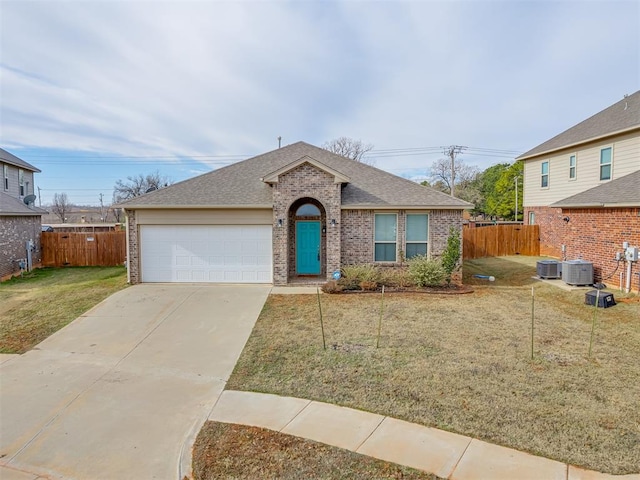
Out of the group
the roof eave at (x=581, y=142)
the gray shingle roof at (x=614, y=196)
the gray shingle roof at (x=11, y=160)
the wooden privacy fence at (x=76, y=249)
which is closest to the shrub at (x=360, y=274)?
the gray shingle roof at (x=614, y=196)

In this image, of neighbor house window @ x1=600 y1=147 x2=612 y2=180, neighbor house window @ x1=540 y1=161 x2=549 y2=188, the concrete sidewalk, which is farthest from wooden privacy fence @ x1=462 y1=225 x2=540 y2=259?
the concrete sidewalk

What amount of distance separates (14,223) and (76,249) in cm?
284

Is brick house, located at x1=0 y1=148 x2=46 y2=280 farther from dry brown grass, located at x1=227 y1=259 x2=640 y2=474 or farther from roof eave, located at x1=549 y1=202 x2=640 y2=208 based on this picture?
roof eave, located at x1=549 y1=202 x2=640 y2=208

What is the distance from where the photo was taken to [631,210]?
37.1 feet

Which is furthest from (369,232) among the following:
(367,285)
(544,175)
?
(544,175)

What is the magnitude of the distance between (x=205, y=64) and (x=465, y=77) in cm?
982

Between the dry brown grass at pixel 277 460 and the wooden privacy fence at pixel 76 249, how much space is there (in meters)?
16.9

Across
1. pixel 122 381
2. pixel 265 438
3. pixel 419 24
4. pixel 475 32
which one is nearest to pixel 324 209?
pixel 419 24

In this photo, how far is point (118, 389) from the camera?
588 cm

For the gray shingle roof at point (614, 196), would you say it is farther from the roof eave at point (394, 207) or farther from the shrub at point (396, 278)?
the shrub at point (396, 278)

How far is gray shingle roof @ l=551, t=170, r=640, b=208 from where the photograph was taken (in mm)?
11372

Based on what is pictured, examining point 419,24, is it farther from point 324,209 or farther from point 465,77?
point 324,209

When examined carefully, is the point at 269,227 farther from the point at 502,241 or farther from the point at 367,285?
the point at 502,241

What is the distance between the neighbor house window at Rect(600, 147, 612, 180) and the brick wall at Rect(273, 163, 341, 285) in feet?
39.7
